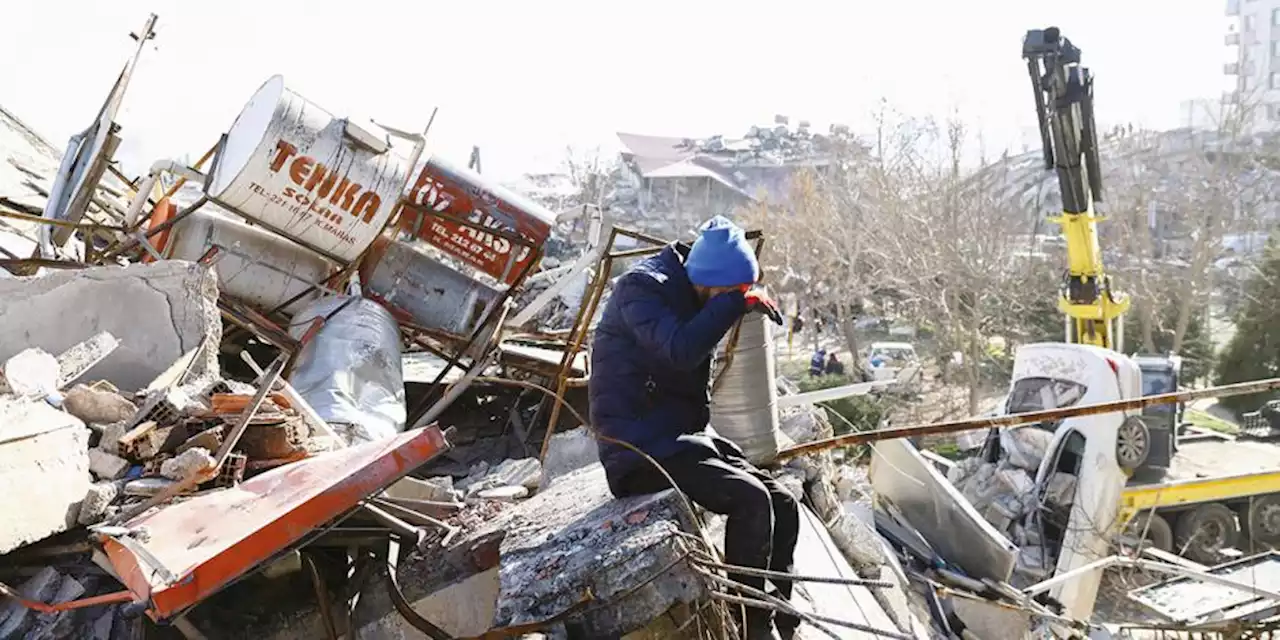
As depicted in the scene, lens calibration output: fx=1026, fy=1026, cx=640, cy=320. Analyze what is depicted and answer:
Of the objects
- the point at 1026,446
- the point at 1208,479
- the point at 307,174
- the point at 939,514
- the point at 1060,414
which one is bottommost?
the point at 1208,479

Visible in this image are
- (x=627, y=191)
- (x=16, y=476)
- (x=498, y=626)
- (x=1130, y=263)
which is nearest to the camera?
(x=498, y=626)

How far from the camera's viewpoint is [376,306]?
672 centimetres

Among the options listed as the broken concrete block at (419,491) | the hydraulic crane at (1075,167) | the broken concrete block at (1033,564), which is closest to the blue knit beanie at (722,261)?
the broken concrete block at (419,491)

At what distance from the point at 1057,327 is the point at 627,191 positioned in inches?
919

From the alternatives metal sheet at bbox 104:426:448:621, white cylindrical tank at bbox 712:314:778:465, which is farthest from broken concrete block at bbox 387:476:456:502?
white cylindrical tank at bbox 712:314:778:465

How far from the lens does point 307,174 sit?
20.8 ft

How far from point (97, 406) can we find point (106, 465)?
459 mm

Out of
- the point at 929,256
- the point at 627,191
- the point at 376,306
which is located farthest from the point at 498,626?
the point at 627,191

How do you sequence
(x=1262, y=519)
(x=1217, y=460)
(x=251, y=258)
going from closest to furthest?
(x=251, y=258), (x=1262, y=519), (x=1217, y=460)

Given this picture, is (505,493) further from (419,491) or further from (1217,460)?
(1217,460)

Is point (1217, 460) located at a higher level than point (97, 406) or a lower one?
lower

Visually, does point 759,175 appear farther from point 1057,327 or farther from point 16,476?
point 16,476

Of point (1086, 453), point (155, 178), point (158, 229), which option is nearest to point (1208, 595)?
point (1086, 453)

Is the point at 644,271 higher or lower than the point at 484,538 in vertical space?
higher
